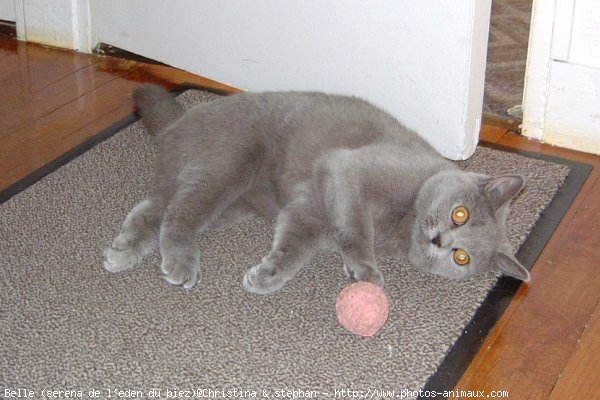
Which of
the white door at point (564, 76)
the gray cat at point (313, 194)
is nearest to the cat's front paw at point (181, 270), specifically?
the gray cat at point (313, 194)

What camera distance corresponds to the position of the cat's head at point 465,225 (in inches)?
58.4

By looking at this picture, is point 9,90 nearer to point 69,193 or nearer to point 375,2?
point 69,193

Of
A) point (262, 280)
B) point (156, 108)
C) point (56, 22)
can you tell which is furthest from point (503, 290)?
point (56, 22)

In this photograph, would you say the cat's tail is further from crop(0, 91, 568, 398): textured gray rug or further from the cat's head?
the cat's head

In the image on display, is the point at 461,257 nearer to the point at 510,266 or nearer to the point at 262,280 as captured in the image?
the point at 510,266

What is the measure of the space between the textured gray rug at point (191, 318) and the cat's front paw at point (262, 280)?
0.07 feet

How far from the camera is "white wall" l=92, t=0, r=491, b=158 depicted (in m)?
1.83

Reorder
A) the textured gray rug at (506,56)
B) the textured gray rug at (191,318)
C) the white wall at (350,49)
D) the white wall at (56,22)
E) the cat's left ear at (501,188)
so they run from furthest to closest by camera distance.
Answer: the white wall at (56,22)
the textured gray rug at (506,56)
the white wall at (350,49)
the cat's left ear at (501,188)
the textured gray rug at (191,318)

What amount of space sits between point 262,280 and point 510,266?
456mm

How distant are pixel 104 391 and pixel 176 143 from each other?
23.5 inches

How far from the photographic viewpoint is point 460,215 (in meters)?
1.48

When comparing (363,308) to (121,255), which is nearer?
(363,308)

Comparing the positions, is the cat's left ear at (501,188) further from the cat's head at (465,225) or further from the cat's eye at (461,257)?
the cat's eye at (461,257)

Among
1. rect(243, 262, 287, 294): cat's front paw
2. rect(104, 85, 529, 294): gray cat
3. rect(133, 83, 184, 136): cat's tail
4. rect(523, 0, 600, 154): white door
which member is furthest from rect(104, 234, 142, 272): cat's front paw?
rect(523, 0, 600, 154): white door
